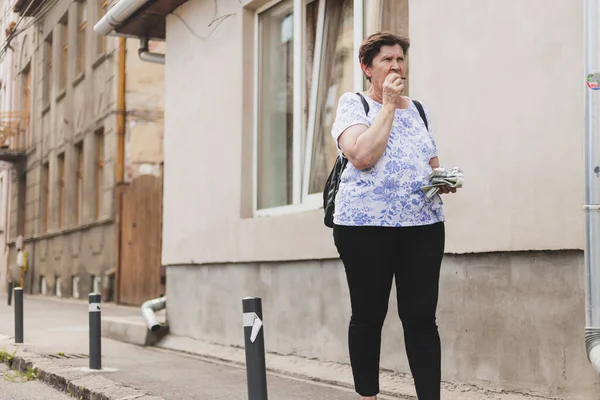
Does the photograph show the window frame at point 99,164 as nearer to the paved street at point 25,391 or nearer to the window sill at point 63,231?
the window sill at point 63,231

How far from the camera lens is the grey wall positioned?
4.49 metres

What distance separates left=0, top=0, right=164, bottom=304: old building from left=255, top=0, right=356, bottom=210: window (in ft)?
23.0

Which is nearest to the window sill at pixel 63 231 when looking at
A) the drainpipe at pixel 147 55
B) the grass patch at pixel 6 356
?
the drainpipe at pixel 147 55

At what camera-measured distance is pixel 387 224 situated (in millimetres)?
3684

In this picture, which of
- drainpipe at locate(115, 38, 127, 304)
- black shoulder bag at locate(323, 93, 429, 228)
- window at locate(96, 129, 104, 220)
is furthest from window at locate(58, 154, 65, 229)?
black shoulder bag at locate(323, 93, 429, 228)

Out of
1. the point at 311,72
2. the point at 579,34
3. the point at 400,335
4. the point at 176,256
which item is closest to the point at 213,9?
the point at 311,72

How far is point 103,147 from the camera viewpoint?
1844 cm

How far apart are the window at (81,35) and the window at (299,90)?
1324 cm

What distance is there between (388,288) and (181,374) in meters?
3.33

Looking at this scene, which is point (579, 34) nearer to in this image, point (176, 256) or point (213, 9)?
point (213, 9)

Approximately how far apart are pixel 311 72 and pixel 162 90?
32.1ft

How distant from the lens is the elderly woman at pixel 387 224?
12.0 feet

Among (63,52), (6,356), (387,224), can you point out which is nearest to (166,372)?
(6,356)

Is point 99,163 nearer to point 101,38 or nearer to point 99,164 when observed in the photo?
point 99,164
